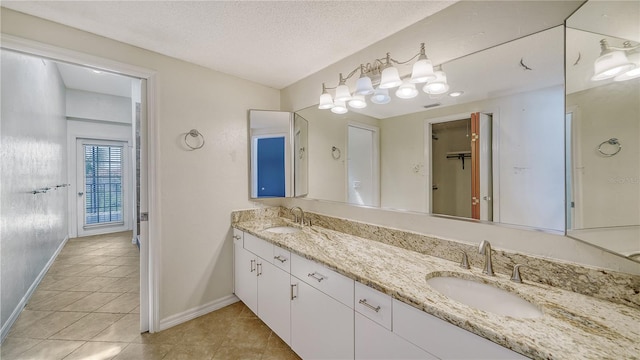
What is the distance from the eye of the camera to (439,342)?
88cm

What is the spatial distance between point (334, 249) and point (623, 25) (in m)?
1.52

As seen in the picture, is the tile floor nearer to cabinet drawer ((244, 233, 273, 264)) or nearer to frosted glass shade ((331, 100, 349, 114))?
cabinet drawer ((244, 233, 273, 264))

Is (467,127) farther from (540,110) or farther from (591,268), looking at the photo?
(591,268)

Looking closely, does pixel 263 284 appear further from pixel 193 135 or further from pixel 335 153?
pixel 193 135

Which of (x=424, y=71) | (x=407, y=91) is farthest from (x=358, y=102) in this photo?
(x=424, y=71)

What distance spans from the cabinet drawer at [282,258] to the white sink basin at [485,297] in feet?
2.92

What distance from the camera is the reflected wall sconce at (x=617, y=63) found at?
0.74m

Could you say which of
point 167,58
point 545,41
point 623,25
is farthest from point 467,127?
point 167,58

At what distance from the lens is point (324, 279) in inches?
53.4

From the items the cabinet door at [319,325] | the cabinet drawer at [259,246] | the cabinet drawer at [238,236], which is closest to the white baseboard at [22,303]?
the cabinet drawer at [238,236]

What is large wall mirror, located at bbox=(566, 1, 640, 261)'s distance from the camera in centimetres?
75

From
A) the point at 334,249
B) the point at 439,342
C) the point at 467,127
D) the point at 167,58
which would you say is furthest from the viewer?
the point at 167,58

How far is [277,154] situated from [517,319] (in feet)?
7.23

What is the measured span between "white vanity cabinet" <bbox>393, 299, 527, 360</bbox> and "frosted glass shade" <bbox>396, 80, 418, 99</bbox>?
122cm
